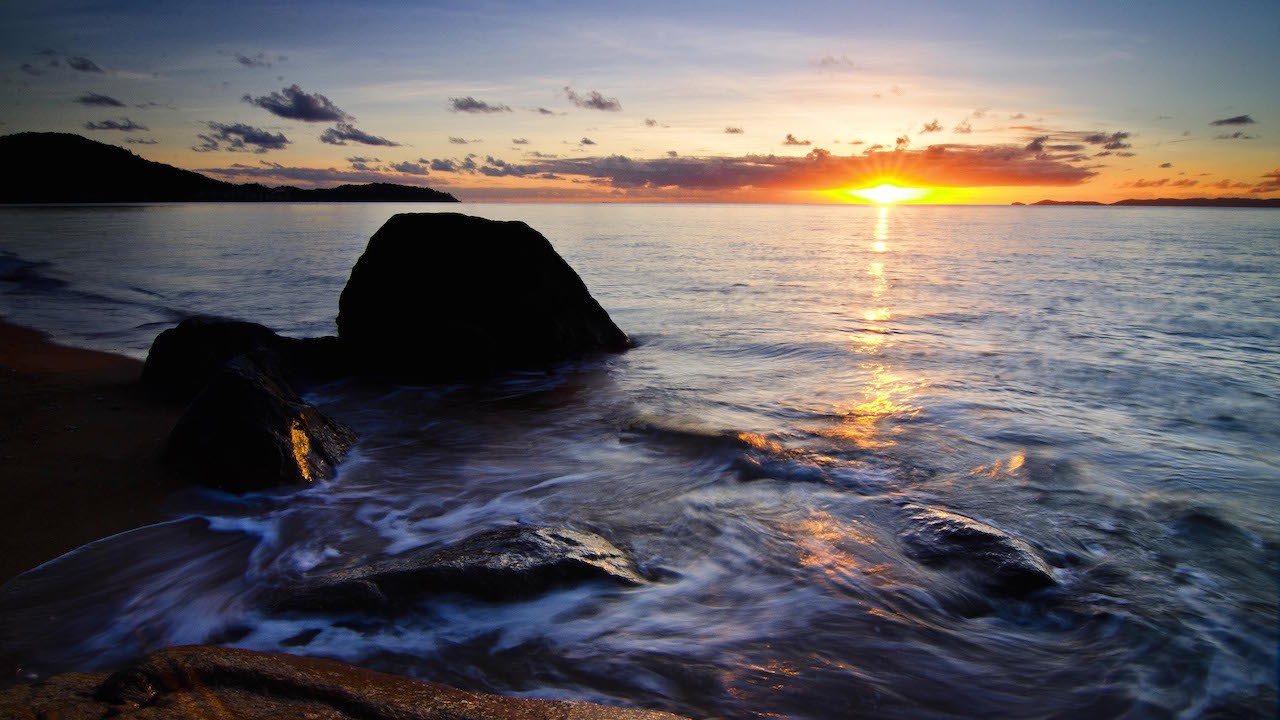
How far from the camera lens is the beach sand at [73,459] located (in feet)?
14.0

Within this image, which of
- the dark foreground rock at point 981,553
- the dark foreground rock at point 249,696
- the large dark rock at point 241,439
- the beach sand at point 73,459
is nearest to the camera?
the dark foreground rock at point 249,696

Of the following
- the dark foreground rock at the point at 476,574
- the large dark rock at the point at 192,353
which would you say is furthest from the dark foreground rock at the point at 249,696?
the large dark rock at the point at 192,353

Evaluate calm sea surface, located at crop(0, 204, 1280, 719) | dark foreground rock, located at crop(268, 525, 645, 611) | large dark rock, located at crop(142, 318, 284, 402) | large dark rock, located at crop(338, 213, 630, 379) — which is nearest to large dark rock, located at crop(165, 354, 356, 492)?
calm sea surface, located at crop(0, 204, 1280, 719)

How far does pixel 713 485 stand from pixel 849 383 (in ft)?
13.7

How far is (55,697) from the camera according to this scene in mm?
2186

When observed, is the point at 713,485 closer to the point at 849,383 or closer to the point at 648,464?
the point at 648,464

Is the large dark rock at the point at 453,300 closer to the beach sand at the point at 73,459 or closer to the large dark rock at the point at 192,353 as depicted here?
the large dark rock at the point at 192,353

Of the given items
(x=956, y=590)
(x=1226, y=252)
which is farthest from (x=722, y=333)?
(x=1226, y=252)

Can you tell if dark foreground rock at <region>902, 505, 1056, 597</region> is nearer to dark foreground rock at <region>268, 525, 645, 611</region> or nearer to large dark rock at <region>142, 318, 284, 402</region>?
dark foreground rock at <region>268, 525, 645, 611</region>

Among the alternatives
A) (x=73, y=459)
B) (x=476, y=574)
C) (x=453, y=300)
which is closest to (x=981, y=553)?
(x=476, y=574)

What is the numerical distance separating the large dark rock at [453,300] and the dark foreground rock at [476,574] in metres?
5.28

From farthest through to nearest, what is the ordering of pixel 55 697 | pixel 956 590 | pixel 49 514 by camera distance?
pixel 49 514, pixel 956 590, pixel 55 697

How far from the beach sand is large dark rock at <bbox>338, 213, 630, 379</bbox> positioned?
105 inches

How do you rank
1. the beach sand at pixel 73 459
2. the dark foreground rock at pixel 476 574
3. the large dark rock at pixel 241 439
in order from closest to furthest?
1. the dark foreground rock at pixel 476 574
2. the beach sand at pixel 73 459
3. the large dark rock at pixel 241 439
